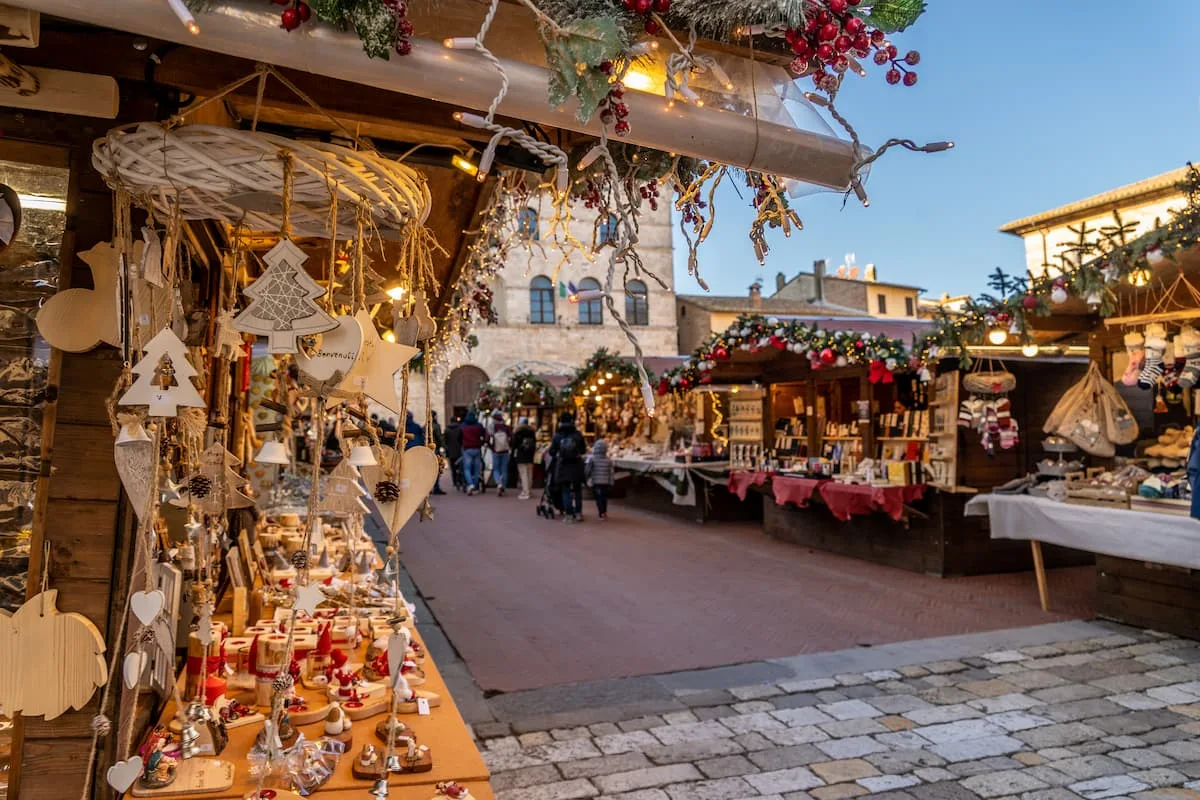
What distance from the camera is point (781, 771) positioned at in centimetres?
341

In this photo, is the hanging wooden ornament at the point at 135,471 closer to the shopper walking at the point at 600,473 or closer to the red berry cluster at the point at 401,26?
the red berry cluster at the point at 401,26

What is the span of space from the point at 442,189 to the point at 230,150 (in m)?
1.52

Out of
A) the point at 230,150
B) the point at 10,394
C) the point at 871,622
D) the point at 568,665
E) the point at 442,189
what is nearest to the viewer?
the point at 230,150

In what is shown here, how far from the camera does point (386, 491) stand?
1.52 meters

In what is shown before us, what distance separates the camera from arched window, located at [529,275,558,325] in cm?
2814

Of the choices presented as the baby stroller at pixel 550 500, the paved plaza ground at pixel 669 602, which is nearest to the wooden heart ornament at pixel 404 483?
the paved plaza ground at pixel 669 602

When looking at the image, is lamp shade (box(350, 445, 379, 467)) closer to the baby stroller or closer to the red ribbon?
the red ribbon

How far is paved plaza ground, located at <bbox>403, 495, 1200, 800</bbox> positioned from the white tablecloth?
0.60 meters

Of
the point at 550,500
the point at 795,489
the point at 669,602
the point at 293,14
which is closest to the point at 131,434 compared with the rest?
the point at 293,14

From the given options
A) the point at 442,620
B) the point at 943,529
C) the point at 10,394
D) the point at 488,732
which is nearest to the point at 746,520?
the point at 943,529

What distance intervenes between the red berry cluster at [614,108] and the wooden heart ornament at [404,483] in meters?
0.71

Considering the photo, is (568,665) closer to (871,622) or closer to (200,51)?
(871,622)

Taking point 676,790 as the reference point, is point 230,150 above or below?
above

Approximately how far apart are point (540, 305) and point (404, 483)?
88.8 feet
